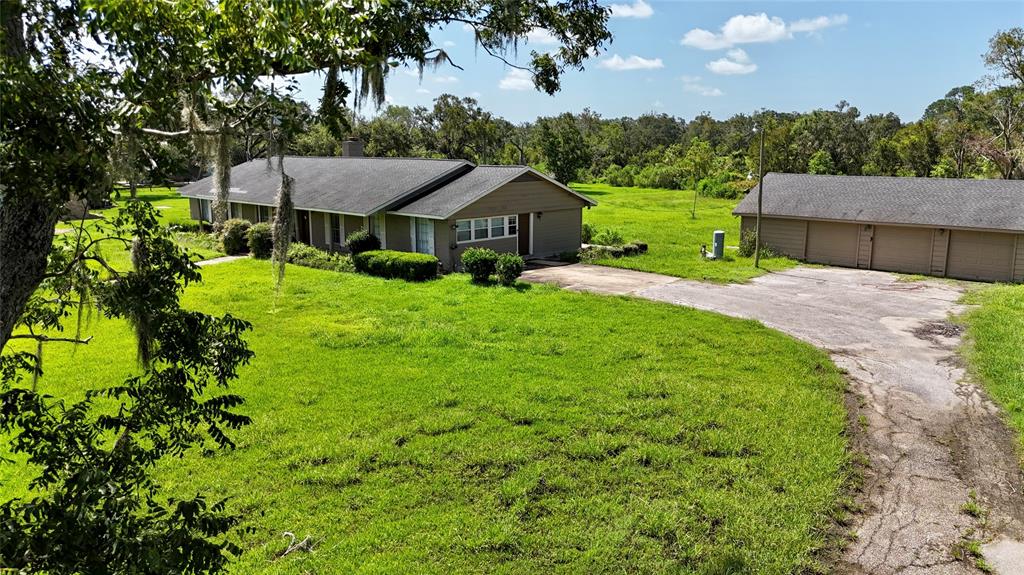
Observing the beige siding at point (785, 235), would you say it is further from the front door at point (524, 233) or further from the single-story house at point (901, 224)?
the front door at point (524, 233)

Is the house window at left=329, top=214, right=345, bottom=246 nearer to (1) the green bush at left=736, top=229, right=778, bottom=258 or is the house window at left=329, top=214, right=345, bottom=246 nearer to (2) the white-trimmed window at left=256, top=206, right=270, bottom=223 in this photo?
(2) the white-trimmed window at left=256, top=206, right=270, bottom=223

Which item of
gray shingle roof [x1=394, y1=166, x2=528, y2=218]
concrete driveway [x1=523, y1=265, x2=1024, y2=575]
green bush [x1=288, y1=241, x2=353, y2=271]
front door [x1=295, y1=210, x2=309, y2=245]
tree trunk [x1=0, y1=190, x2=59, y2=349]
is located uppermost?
gray shingle roof [x1=394, y1=166, x2=528, y2=218]

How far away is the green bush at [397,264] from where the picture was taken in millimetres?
22281

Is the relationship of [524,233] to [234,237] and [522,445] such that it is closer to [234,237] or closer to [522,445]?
[234,237]

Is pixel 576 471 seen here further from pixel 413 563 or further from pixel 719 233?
pixel 719 233

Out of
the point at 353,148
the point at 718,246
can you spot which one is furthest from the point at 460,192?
the point at 353,148

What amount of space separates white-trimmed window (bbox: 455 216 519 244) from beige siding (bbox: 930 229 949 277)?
1468cm

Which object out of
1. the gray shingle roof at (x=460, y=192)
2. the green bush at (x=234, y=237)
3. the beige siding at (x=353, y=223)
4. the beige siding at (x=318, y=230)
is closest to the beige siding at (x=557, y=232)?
the gray shingle roof at (x=460, y=192)

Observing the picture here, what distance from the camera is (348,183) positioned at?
96.2ft

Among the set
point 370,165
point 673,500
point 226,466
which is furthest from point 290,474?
point 370,165

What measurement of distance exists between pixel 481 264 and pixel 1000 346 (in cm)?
1312

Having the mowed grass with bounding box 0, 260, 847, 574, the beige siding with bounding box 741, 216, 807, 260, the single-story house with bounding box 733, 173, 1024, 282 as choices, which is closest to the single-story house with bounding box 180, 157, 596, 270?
the beige siding with bounding box 741, 216, 807, 260

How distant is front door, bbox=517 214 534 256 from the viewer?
27297mm

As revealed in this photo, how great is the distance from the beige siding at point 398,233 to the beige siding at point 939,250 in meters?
18.3
